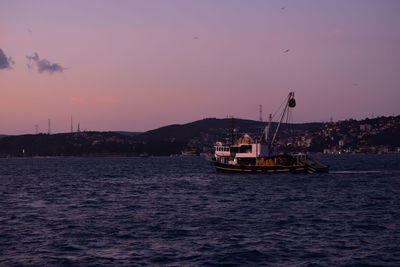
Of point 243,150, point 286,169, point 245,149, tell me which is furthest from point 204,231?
point 243,150

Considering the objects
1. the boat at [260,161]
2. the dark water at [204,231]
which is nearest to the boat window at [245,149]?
the boat at [260,161]

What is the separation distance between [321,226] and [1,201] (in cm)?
3370

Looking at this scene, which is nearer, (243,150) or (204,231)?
(204,231)

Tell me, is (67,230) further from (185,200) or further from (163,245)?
(185,200)

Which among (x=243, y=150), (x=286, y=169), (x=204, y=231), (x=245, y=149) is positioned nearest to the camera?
(x=204, y=231)

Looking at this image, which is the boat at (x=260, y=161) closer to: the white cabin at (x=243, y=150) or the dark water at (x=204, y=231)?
the white cabin at (x=243, y=150)

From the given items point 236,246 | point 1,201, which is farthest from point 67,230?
point 1,201

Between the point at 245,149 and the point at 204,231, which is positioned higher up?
the point at 245,149

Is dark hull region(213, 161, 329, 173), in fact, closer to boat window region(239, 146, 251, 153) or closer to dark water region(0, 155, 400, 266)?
boat window region(239, 146, 251, 153)

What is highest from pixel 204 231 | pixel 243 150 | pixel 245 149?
pixel 245 149

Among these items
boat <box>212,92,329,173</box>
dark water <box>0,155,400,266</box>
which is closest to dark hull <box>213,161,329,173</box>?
boat <box>212,92,329,173</box>

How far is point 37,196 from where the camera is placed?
2399 inches

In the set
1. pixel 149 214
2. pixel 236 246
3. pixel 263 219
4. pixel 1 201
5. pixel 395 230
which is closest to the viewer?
pixel 236 246

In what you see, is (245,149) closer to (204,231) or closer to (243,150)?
(243,150)
